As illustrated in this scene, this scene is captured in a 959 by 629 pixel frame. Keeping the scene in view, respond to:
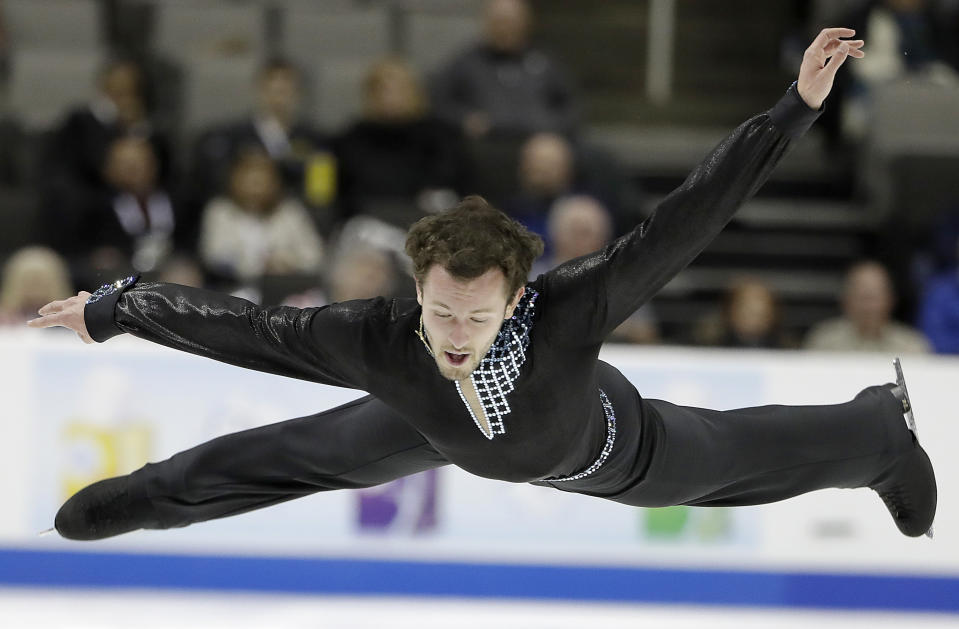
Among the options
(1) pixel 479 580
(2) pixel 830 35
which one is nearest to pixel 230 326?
(2) pixel 830 35

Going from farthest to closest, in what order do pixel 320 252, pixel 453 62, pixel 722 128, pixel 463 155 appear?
pixel 722 128 < pixel 453 62 < pixel 463 155 < pixel 320 252

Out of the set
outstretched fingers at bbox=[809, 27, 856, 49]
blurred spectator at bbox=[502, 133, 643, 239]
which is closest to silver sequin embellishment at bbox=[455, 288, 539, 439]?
outstretched fingers at bbox=[809, 27, 856, 49]

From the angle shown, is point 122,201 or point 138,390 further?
point 122,201

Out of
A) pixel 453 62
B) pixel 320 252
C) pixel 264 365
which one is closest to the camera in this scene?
pixel 264 365

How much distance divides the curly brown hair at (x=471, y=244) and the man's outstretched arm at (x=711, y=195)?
193 mm

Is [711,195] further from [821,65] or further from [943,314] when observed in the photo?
[943,314]

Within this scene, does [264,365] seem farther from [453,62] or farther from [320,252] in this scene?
[453,62]

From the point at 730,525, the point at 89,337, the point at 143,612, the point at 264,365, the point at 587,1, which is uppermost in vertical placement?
the point at 587,1

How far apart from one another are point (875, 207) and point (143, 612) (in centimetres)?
480

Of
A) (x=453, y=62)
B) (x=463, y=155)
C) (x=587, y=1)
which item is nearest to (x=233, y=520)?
(x=463, y=155)

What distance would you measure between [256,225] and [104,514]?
305 cm

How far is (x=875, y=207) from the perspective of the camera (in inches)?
307

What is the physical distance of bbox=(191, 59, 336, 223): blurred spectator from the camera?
6.76 meters

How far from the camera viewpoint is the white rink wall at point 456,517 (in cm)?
544
